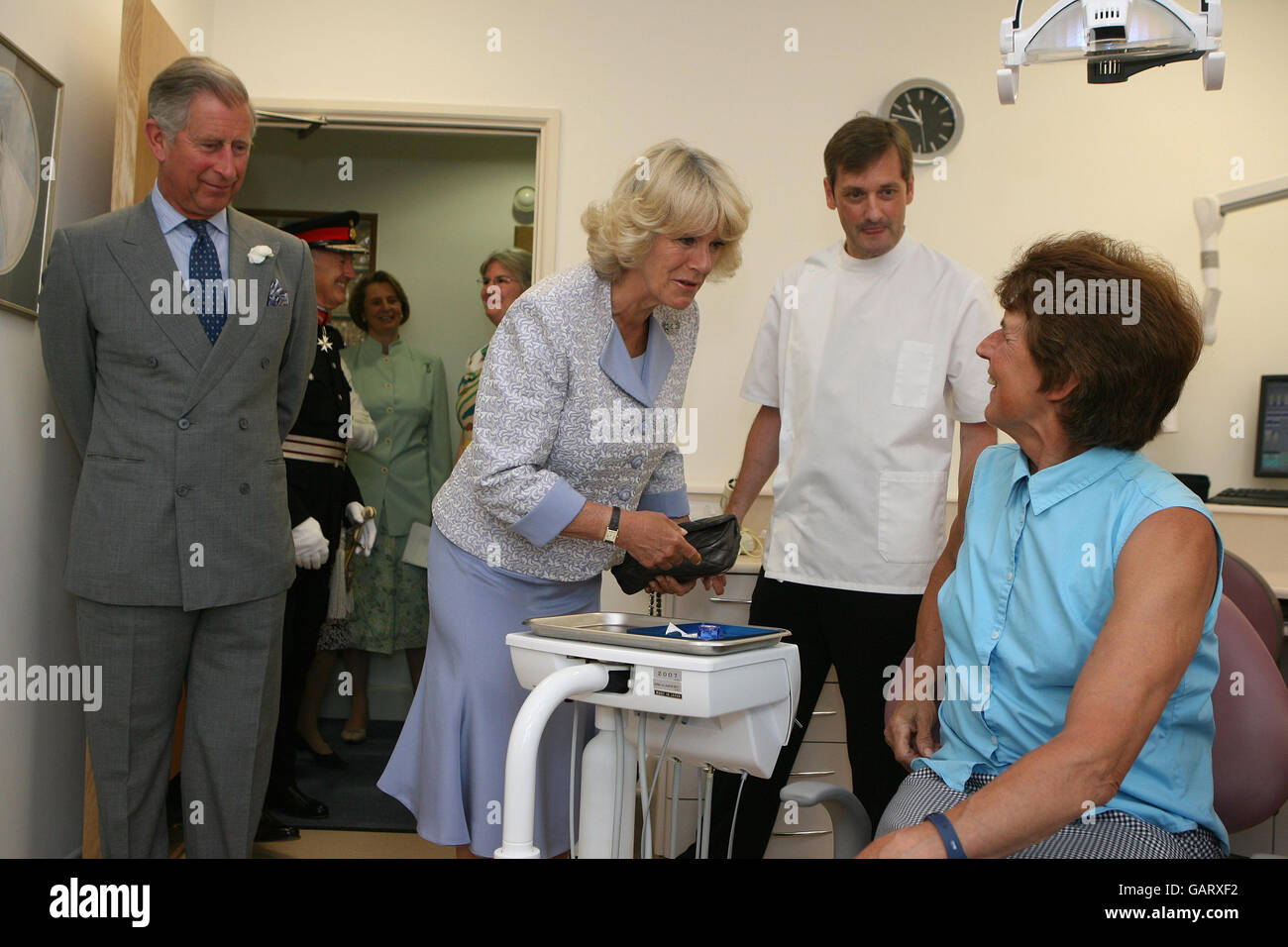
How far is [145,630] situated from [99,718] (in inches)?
7.4

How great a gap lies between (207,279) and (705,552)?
113 centimetres

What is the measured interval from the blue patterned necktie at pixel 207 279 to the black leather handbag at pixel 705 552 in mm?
952

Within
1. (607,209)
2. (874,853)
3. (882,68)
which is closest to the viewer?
(874,853)

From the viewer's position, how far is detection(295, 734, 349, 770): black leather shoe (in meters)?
3.81

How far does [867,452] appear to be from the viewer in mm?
2262

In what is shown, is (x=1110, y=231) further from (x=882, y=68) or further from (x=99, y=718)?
(x=99, y=718)

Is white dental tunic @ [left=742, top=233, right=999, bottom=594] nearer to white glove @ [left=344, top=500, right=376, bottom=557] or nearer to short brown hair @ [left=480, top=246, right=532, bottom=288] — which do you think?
white glove @ [left=344, top=500, right=376, bottom=557]

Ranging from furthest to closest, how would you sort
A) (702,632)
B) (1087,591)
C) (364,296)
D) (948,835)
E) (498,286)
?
1. (364,296)
2. (498,286)
3. (702,632)
4. (1087,591)
5. (948,835)

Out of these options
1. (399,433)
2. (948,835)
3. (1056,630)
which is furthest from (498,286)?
(948,835)

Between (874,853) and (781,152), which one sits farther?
(781,152)

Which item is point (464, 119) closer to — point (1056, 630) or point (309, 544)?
point (309, 544)

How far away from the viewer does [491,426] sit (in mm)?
1727

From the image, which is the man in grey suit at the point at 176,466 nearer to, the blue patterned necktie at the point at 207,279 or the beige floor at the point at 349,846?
the blue patterned necktie at the point at 207,279
